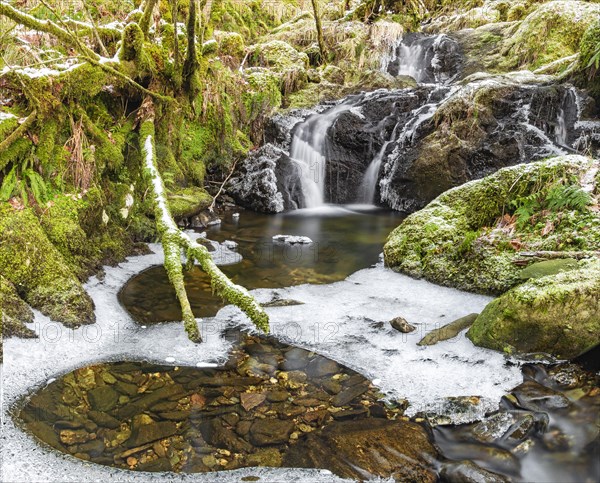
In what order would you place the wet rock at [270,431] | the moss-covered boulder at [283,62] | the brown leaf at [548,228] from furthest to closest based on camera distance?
the moss-covered boulder at [283,62], the brown leaf at [548,228], the wet rock at [270,431]

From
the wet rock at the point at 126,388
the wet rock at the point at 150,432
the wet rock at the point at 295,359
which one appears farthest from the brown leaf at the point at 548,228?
the wet rock at the point at 126,388

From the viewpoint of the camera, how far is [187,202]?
8344 mm

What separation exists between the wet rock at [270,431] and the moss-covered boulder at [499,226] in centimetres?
304

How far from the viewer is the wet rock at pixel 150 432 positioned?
109 inches

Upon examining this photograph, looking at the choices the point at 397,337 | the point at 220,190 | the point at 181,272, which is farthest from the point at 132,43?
the point at 397,337

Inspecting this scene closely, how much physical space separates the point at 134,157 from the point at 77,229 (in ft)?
5.69

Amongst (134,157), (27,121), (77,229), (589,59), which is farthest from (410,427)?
(589,59)

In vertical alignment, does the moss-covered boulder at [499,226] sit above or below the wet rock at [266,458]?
above

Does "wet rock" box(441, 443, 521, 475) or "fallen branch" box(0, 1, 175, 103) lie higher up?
"fallen branch" box(0, 1, 175, 103)

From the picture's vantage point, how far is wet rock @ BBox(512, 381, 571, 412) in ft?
9.87

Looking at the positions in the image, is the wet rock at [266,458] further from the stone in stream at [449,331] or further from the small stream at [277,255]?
the small stream at [277,255]

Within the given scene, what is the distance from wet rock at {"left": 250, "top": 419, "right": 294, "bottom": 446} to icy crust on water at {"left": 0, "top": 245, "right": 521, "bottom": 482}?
0.28 meters

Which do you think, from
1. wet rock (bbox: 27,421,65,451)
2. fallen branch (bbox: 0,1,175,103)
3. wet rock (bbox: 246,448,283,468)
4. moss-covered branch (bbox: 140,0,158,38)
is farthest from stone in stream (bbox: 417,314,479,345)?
moss-covered branch (bbox: 140,0,158,38)

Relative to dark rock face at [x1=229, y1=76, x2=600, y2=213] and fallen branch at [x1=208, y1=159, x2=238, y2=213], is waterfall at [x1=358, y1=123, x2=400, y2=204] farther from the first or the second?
fallen branch at [x1=208, y1=159, x2=238, y2=213]
